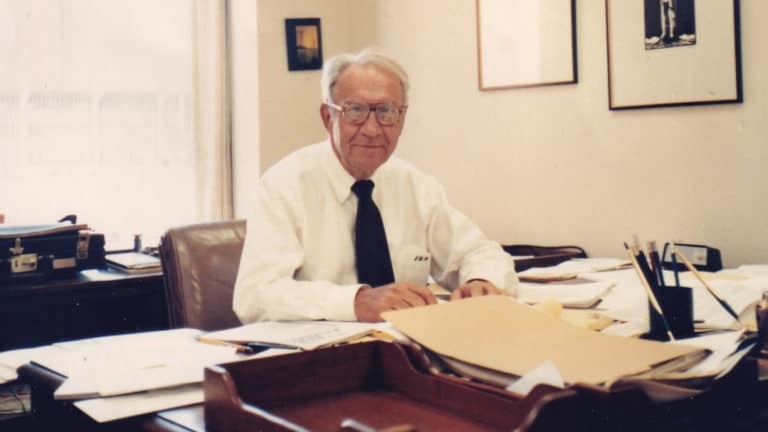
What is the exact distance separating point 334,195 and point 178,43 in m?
1.77

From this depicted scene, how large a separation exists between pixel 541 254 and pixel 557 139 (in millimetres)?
406

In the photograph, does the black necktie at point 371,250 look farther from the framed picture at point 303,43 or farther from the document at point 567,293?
the framed picture at point 303,43

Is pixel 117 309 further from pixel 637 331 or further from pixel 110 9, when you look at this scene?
pixel 637 331

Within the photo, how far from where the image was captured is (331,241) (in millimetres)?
2043

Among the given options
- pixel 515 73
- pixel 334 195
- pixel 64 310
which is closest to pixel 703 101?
pixel 515 73

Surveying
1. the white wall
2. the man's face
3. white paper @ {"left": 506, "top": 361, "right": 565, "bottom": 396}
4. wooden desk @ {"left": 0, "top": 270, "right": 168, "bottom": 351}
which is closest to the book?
wooden desk @ {"left": 0, "top": 270, "right": 168, "bottom": 351}

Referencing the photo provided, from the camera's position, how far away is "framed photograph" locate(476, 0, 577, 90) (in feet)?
9.20

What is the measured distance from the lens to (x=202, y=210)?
3607 millimetres

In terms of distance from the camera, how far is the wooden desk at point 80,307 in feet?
8.62

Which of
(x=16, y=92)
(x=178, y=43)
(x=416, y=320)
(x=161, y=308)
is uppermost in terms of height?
(x=178, y=43)

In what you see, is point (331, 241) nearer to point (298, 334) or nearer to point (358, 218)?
point (358, 218)

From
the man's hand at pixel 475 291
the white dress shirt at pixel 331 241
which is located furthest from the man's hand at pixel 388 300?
the man's hand at pixel 475 291

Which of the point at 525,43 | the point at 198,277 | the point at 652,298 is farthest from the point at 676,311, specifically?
the point at 525,43

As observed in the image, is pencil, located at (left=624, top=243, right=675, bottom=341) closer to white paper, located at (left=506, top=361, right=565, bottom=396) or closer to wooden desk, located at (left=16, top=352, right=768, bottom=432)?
wooden desk, located at (left=16, top=352, right=768, bottom=432)
